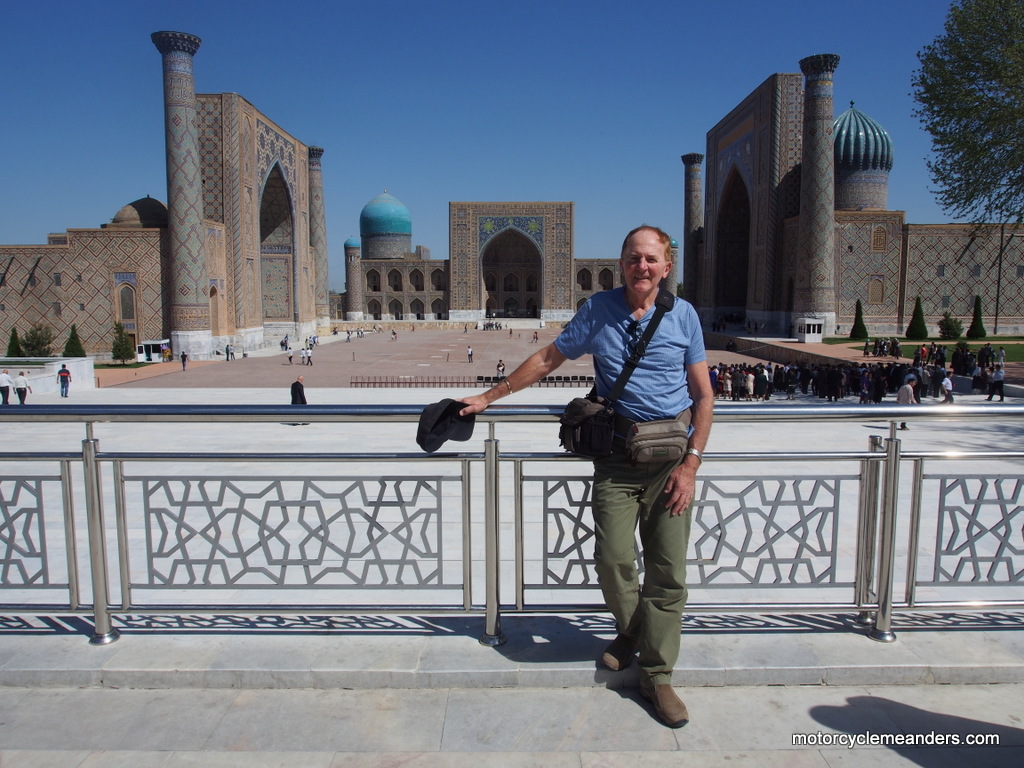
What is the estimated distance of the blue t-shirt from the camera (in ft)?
6.27

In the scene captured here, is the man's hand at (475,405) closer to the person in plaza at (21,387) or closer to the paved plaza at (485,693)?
the paved plaza at (485,693)

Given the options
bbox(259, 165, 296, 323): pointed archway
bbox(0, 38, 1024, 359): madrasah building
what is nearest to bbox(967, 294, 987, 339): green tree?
bbox(0, 38, 1024, 359): madrasah building

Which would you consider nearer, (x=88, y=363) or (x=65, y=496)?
(x=65, y=496)

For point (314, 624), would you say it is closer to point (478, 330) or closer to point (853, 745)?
point (853, 745)

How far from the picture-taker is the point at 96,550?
219 centimetres

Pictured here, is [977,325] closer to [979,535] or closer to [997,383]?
[997,383]

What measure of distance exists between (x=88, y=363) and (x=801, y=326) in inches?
841

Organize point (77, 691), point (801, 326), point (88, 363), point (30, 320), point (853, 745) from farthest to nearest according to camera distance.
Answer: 1. point (801, 326)
2. point (30, 320)
3. point (88, 363)
4. point (77, 691)
5. point (853, 745)

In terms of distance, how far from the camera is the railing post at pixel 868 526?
218 cm

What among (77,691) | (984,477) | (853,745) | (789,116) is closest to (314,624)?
(77,691)

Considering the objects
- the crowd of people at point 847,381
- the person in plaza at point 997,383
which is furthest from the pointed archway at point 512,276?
the person in plaza at point 997,383

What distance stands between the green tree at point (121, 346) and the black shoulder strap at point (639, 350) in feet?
74.2

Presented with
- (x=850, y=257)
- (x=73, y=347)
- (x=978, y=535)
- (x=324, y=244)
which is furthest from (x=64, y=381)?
(x=850, y=257)

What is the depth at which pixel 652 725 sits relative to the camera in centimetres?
185
